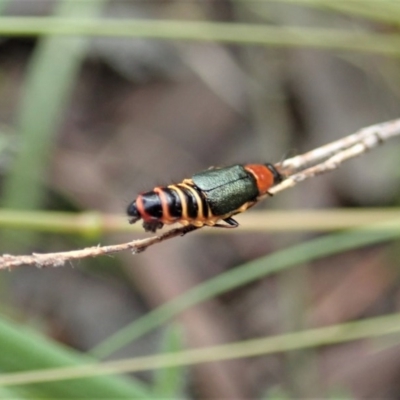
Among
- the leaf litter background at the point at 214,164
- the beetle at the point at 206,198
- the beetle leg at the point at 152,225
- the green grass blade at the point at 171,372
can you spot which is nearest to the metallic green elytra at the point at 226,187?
the beetle at the point at 206,198

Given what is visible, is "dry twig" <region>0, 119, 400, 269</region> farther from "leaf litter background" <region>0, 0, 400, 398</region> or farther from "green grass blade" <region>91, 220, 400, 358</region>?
"leaf litter background" <region>0, 0, 400, 398</region>

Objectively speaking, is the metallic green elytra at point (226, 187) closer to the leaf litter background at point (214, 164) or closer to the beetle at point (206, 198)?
the beetle at point (206, 198)

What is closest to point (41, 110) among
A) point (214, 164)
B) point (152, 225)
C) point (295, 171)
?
point (214, 164)

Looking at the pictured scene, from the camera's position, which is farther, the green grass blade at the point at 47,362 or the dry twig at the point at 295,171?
the green grass blade at the point at 47,362

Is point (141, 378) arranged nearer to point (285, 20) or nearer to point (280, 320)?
point (280, 320)

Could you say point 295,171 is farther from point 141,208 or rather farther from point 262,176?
point 141,208

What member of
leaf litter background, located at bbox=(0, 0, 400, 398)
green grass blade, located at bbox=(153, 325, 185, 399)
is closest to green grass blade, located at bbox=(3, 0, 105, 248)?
leaf litter background, located at bbox=(0, 0, 400, 398)
